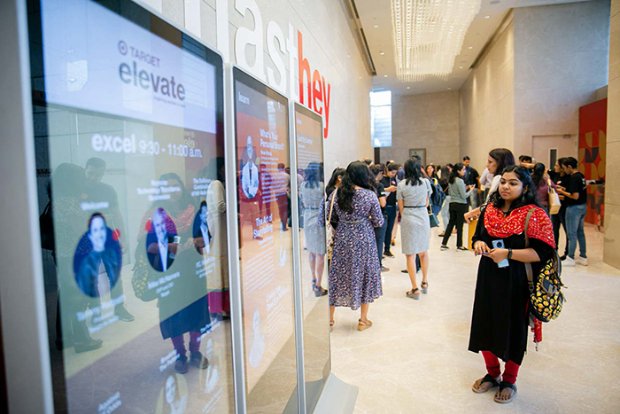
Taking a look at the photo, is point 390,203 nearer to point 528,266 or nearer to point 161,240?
point 528,266

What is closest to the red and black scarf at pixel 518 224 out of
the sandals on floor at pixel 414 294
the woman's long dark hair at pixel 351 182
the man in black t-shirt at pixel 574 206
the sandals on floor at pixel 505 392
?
the sandals on floor at pixel 505 392

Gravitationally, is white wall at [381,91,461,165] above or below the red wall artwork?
above

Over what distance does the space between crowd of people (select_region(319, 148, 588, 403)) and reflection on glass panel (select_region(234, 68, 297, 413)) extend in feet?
3.37

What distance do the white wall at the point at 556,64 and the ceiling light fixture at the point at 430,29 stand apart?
180 centimetres

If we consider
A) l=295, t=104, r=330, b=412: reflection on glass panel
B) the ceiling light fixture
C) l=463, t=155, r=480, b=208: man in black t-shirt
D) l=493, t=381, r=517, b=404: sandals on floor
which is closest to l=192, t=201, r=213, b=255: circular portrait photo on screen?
l=295, t=104, r=330, b=412: reflection on glass panel

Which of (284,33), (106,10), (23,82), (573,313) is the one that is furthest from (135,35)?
(573,313)

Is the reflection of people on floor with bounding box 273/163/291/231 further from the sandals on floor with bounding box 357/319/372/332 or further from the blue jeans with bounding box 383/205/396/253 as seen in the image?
the blue jeans with bounding box 383/205/396/253

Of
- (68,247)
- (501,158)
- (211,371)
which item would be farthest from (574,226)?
→ (68,247)

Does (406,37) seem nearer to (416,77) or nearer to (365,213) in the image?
(416,77)

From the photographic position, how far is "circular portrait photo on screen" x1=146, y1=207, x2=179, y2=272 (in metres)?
1.04

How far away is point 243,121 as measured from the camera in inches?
62.3

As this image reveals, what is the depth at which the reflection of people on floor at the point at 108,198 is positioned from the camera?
0.86 meters

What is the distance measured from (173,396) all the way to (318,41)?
6.98 metres

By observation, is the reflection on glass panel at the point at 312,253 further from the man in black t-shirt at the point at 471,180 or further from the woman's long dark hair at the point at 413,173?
the man in black t-shirt at the point at 471,180
